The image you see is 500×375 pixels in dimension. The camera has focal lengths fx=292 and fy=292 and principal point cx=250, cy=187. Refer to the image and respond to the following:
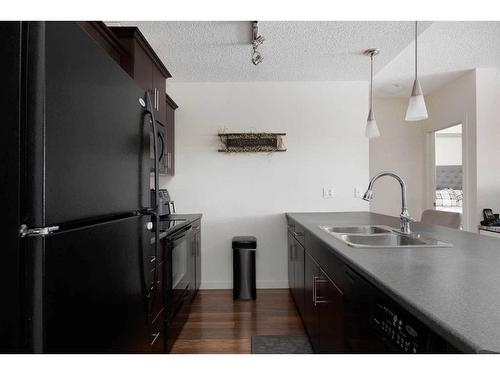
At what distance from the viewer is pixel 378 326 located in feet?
3.04

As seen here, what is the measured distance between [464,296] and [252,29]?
88.7 inches

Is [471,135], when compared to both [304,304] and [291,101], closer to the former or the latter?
[291,101]

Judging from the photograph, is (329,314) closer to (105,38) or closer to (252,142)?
(105,38)

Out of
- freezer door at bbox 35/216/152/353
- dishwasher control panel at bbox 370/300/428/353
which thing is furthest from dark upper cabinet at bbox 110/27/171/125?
dishwasher control panel at bbox 370/300/428/353

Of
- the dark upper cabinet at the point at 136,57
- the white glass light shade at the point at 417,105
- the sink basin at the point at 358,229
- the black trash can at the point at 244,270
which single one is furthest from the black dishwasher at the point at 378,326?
the black trash can at the point at 244,270

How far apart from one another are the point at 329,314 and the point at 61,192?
1352 millimetres

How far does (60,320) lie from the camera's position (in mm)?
714

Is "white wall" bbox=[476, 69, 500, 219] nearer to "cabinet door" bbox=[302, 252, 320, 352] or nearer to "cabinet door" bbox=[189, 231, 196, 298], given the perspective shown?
"cabinet door" bbox=[302, 252, 320, 352]

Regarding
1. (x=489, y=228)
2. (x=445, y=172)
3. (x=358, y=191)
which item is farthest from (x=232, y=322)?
(x=445, y=172)

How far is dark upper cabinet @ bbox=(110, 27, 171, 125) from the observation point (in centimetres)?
207

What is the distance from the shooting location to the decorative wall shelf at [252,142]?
3.48 meters

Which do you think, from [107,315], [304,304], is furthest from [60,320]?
[304,304]

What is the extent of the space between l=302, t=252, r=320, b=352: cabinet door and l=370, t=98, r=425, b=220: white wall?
2.88 meters

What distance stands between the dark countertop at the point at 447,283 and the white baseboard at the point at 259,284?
2.22 m
